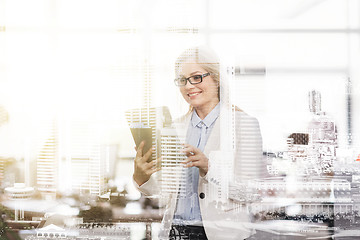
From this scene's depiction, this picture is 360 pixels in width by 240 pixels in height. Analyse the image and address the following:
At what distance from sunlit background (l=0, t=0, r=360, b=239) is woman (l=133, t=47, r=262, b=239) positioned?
77 mm

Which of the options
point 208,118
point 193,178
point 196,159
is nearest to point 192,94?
point 208,118

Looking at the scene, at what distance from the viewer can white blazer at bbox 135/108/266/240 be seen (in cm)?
212

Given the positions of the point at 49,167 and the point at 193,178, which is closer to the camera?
the point at 193,178

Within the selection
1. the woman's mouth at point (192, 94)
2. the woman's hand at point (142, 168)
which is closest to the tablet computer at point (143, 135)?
the woman's hand at point (142, 168)

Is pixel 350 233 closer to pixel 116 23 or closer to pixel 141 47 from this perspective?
pixel 141 47

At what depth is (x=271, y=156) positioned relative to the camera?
2.10 m

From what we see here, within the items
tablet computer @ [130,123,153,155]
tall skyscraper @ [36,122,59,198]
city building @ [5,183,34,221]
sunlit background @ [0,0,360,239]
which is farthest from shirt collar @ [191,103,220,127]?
city building @ [5,183,34,221]

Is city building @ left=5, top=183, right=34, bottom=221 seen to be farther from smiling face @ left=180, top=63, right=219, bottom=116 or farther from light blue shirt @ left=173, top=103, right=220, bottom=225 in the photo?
smiling face @ left=180, top=63, right=219, bottom=116

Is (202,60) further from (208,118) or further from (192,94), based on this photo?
(208,118)

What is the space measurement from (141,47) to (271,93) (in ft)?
2.87

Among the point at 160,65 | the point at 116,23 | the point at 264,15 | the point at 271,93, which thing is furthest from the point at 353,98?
the point at 116,23

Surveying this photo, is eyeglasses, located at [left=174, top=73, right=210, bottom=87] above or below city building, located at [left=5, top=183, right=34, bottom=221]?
above

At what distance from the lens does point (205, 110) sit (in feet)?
7.07

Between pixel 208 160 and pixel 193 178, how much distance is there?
15 centimetres
